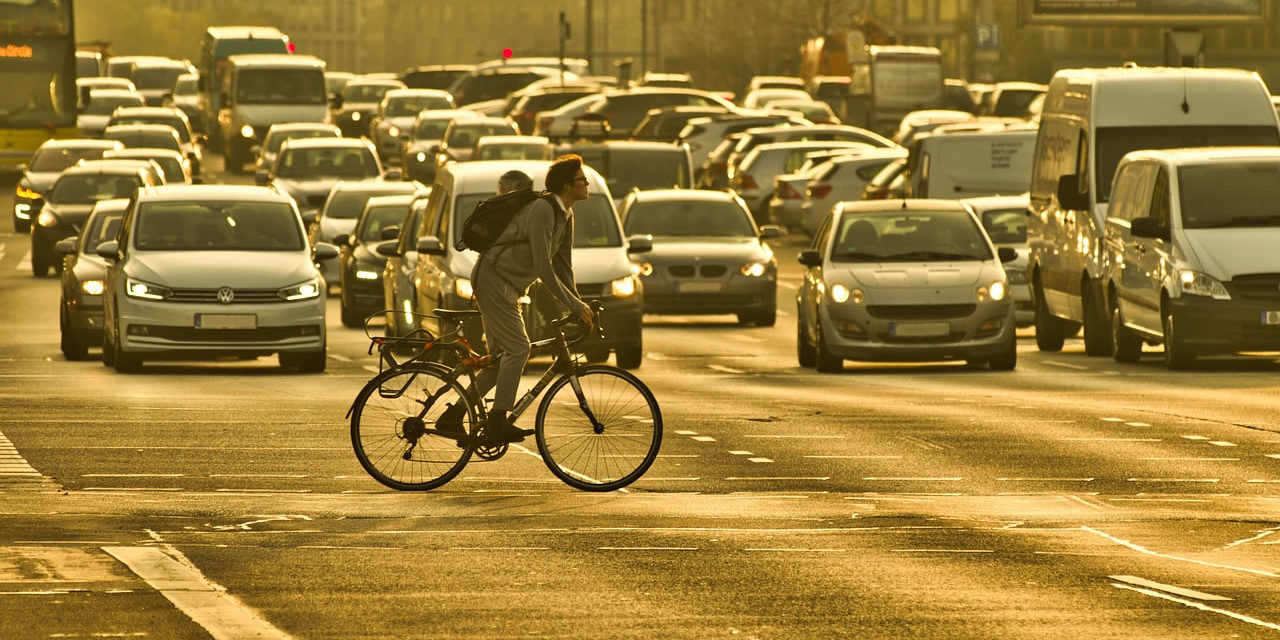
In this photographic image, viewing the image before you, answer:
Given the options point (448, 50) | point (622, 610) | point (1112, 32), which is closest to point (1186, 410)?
point (622, 610)

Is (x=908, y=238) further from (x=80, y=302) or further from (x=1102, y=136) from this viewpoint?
(x=80, y=302)

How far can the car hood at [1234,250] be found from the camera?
2278 centimetres

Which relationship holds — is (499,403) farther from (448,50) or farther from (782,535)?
(448,50)

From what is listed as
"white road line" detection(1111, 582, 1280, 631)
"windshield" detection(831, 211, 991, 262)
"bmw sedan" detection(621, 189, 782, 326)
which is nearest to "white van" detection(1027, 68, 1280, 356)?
"windshield" detection(831, 211, 991, 262)

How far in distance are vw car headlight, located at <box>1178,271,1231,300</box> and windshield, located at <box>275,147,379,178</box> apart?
26706 mm

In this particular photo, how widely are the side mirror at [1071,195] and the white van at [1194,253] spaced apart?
0.64m

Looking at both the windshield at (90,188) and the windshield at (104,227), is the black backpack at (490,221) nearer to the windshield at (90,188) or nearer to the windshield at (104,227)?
the windshield at (104,227)

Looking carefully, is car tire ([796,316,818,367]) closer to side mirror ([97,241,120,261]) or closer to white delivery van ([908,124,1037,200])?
side mirror ([97,241,120,261])

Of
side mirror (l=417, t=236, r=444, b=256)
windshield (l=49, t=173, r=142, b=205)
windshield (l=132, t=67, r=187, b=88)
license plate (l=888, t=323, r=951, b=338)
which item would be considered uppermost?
side mirror (l=417, t=236, r=444, b=256)

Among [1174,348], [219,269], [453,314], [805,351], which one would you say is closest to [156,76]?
[805,351]

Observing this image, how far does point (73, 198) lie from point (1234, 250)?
22.1 m

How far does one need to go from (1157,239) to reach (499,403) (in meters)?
11.1

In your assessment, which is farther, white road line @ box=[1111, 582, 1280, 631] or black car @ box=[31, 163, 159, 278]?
black car @ box=[31, 163, 159, 278]

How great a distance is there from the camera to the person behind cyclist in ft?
44.5
